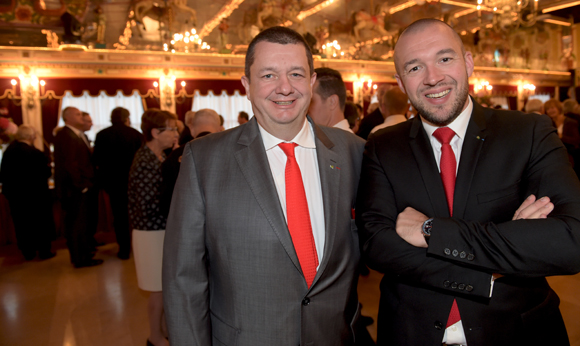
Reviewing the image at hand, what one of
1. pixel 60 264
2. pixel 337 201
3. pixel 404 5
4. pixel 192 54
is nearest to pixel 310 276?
pixel 337 201

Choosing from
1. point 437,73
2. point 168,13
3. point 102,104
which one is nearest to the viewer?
point 437,73

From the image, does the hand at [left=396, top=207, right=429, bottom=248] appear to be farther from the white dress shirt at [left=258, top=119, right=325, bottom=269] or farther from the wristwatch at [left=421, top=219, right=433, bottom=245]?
the white dress shirt at [left=258, top=119, right=325, bottom=269]

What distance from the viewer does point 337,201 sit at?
141cm

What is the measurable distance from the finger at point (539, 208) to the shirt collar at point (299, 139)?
2.59ft

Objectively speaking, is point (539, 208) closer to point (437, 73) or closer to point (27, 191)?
point (437, 73)

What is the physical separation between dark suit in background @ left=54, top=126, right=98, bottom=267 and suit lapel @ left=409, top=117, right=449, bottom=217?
460 cm

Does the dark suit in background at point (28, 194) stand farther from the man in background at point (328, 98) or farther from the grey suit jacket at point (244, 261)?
the grey suit jacket at point (244, 261)

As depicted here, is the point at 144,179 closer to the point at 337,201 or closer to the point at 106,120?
the point at 337,201

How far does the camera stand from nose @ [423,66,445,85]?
131 centimetres

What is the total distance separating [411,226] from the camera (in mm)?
1263

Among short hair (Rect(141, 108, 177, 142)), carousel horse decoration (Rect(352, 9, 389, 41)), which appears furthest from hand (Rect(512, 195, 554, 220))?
carousel horse decoration (Rect(352, 9, 389, 41))

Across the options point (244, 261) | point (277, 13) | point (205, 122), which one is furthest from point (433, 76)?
point (277, 13)

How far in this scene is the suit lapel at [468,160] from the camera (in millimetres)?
1252

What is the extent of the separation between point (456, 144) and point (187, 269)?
1121 mm
